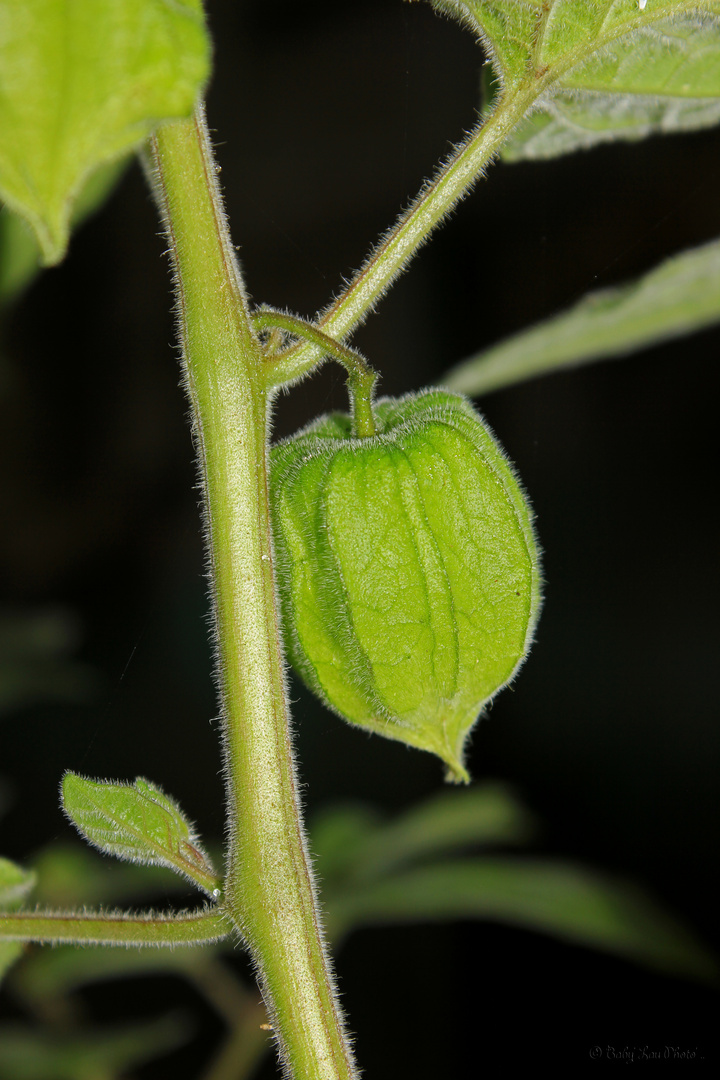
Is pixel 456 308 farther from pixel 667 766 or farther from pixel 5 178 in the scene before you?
pixel 5 178

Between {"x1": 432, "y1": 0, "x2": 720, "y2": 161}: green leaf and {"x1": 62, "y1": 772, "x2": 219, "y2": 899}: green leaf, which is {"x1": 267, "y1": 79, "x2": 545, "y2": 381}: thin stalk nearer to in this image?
{"x1": 432, "y1": 0, "x2": 720, "y2": 161}: green leaf

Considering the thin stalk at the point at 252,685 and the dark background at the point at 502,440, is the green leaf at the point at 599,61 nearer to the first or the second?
the thin stalk at the point at 252,685

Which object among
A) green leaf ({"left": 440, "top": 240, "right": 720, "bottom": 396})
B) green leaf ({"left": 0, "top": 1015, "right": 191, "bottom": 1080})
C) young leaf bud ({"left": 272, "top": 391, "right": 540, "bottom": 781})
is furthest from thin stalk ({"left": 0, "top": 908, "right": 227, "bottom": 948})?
green leaf ({"left": 0, "top": 1015, "right": 191, "bottom": 1080})

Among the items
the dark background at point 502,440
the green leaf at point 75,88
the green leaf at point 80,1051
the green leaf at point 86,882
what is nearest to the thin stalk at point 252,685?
the green leaf at point 75,88

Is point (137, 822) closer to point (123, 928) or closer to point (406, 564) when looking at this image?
point (123, 928)

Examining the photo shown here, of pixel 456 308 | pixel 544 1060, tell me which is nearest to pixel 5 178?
pixel 456 308

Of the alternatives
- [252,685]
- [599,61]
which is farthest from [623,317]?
[252,685]
